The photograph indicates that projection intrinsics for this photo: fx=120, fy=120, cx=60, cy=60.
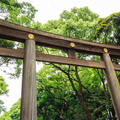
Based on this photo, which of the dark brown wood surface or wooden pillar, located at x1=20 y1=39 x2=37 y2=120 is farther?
the dark brown wood surface

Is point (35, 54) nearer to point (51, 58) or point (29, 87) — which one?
point (51, 58)

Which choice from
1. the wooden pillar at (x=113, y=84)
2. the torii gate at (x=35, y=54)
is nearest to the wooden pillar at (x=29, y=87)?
the torii gate at (x=35, y=54)

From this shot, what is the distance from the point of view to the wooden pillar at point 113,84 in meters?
5.06

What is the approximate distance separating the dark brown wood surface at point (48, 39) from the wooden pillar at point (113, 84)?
0.67m

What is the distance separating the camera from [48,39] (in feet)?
17.3

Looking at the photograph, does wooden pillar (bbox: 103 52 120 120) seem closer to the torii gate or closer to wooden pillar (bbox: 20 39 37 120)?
the torii gate

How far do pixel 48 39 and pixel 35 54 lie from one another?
1070 millimetres

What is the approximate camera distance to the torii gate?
3744mm

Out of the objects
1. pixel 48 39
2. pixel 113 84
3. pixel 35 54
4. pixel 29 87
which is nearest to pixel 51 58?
pixel 35 54

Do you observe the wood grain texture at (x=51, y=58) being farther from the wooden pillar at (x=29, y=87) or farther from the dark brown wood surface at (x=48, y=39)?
the dark brown wood surface at (x=48, y=39)

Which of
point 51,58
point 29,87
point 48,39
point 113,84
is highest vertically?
point 48,39

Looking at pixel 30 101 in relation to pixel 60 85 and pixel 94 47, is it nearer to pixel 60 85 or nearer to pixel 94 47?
pixel 94 47

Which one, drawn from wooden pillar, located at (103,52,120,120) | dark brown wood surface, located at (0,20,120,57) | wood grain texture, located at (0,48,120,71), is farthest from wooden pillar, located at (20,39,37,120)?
wooden pillar, located at (103,52,120,120)

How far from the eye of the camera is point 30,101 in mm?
3645
